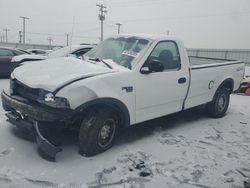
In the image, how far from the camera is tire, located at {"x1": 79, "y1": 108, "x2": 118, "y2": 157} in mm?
4164

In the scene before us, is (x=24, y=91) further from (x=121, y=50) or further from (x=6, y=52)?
(x=6, y=52)

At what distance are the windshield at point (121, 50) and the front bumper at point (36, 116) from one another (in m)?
1.48

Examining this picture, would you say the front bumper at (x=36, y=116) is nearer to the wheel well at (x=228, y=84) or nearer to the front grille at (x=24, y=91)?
the front grille at (x=24, y=91)

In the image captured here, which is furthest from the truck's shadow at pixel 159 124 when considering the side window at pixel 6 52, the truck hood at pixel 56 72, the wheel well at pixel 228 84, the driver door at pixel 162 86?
the side window at pixel 6 52

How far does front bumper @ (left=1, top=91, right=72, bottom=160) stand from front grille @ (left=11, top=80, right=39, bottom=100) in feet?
0.26

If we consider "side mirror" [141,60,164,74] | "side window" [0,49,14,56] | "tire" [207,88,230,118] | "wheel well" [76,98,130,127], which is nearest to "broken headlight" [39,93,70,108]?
"wheel well" [76,98,130,127]

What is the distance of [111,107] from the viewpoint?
444cm

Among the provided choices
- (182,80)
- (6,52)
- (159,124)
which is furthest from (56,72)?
(6,52)

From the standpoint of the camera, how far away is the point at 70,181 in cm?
358

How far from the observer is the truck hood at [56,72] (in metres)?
4.03

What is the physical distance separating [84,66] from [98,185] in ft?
5.95

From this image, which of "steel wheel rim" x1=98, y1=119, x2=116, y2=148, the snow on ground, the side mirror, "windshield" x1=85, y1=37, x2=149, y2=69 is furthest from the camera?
"windshield" x1=85, y1=37, x2=149, y2=69

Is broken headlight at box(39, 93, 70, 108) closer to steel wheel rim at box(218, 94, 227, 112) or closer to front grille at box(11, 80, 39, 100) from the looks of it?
front grille at box(11, 80, 39, 100)

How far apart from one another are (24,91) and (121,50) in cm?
178
